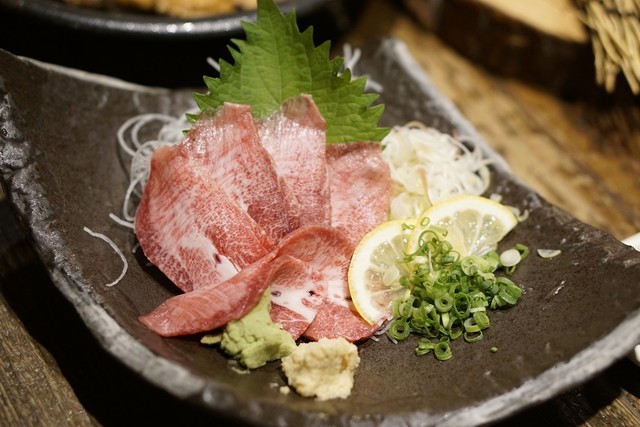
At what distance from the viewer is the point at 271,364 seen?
2.43 meters

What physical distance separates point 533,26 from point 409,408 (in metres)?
3.24

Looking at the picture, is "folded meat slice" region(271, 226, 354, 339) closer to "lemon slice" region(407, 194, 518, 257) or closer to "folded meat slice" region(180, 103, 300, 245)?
"folded meat slice" region(180, 103, 300, 245)

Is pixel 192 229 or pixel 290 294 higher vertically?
pixel 192 229

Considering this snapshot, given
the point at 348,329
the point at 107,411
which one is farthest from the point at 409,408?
the point at 107,411

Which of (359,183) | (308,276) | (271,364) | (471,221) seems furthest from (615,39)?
(271,364)

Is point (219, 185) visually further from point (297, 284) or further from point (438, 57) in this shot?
point (438, 57)

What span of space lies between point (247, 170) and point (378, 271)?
70cm

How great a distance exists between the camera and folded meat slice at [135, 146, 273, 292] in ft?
8.53

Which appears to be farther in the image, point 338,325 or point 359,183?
point 359,183

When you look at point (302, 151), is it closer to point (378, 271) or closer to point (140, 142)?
point (378, 271)

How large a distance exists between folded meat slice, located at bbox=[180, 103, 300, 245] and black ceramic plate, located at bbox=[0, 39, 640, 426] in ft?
1.64

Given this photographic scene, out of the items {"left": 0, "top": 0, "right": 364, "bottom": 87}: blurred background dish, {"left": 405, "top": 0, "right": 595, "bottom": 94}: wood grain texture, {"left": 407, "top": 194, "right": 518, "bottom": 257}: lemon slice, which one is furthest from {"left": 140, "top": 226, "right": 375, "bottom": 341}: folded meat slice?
{"left": 405, "top": 0, "right": 595, "bottom": 94}: wood grain texture

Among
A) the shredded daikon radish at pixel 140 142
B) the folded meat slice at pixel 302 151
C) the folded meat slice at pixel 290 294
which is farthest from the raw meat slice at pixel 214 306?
the shredded daikon radish at pixel 140 142

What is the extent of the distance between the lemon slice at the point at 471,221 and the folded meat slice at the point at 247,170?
616mm
